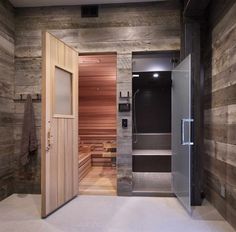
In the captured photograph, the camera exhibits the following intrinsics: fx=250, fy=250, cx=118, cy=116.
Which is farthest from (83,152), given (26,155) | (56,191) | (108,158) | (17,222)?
(17,222)

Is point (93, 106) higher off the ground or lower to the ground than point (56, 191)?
higher

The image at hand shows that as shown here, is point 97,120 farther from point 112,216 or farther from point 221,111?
point 221,111

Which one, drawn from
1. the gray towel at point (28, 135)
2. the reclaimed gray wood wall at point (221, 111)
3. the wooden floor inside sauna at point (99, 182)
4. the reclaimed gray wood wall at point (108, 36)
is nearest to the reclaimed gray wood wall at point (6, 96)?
the reclaimed gray wood wall at point (108, 36)

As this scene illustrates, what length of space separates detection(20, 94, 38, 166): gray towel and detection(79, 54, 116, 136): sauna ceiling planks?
6.16 ft

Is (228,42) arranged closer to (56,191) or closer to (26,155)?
(56,191)

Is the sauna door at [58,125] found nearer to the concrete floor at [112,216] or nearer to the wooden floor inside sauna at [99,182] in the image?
the concrete floor at [112,216]

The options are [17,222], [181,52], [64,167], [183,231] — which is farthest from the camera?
[181,52]

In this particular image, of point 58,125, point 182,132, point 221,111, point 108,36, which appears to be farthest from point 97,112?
point 221,111

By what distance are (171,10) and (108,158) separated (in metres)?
3.67

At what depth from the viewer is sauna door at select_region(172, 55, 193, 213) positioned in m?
3.12

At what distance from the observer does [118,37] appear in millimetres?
3895

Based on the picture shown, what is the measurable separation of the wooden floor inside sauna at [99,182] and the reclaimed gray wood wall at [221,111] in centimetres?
157

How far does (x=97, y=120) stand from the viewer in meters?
6.53

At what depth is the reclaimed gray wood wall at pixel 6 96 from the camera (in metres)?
3.64
